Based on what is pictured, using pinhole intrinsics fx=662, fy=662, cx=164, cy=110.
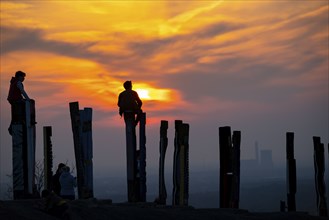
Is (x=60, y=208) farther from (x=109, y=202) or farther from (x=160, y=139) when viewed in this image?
(x=160, y=139)

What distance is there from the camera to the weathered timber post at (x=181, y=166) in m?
17.6

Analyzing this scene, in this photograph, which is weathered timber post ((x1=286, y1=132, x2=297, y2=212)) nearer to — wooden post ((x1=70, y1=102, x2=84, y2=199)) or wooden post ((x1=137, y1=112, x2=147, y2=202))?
wooden post ((x1=137, y1=112, x2=147, y2=202))

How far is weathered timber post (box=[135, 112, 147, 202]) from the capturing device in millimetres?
16594

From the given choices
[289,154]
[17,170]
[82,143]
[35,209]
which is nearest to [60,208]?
[35,209]

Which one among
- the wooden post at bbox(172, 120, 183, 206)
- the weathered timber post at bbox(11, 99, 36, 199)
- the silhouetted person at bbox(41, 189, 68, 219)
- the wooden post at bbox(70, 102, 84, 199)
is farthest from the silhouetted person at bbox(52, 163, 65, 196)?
the wooden post at bbox(172, 120, 183, 206)

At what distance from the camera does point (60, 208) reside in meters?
12.6

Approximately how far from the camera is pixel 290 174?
798 inches

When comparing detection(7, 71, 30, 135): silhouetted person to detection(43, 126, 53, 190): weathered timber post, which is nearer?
detection(7, 71, 30, 135): silhouetted person

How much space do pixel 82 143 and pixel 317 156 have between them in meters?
8.94

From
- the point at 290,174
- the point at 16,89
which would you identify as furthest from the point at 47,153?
the point at 290,174

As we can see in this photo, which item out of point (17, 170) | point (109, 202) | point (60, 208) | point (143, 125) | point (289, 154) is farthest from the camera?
point (289, 154)

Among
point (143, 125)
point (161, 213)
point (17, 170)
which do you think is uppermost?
point (143, 125)

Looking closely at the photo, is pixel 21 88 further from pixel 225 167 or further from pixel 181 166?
pixel 225 167

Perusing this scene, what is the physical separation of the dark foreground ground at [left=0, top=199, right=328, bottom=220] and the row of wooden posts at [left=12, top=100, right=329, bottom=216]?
1.02m
